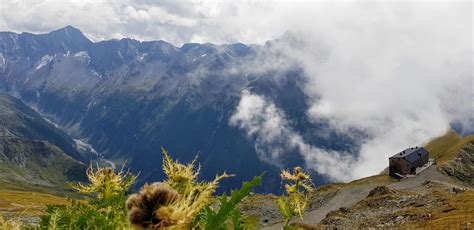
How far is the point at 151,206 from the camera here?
101 inches

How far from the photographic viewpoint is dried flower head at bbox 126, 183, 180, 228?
2.49 meters

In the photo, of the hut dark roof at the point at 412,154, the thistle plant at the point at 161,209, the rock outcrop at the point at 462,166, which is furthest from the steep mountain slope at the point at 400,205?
the thistle plant at the point at 161,209

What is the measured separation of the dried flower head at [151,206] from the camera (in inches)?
98.1

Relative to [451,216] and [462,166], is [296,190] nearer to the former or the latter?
[451,216]

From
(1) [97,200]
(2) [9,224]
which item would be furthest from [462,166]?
(2) [9,224]

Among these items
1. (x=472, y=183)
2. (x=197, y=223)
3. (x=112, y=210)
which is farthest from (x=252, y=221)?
(x=472, y=183)

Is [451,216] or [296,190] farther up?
[451,216]

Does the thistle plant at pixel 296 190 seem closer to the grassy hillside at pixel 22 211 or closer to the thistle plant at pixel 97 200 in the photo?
the thistle plant at pixel 97 200

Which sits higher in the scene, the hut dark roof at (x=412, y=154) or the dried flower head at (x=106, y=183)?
the hut dark roof at (x=412, y=154)

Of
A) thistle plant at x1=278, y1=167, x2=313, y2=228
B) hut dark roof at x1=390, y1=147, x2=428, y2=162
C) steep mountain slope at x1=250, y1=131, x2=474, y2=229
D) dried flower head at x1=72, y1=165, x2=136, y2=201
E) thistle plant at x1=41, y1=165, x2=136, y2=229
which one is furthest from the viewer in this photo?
hut dark roof at x1=390, y1=147, x2=428, y2=162

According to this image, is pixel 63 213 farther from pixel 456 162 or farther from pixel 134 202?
pixel 456 162

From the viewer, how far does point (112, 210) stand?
4609 mm

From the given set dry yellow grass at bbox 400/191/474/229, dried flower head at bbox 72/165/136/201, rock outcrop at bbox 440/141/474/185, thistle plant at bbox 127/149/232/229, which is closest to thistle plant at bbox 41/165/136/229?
dried flower head at bbox 72/165/136/201

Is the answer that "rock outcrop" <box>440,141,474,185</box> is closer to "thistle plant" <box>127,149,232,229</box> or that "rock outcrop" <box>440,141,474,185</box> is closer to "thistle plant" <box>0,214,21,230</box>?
"thistle plant" <box>0,214,21,230</box>
